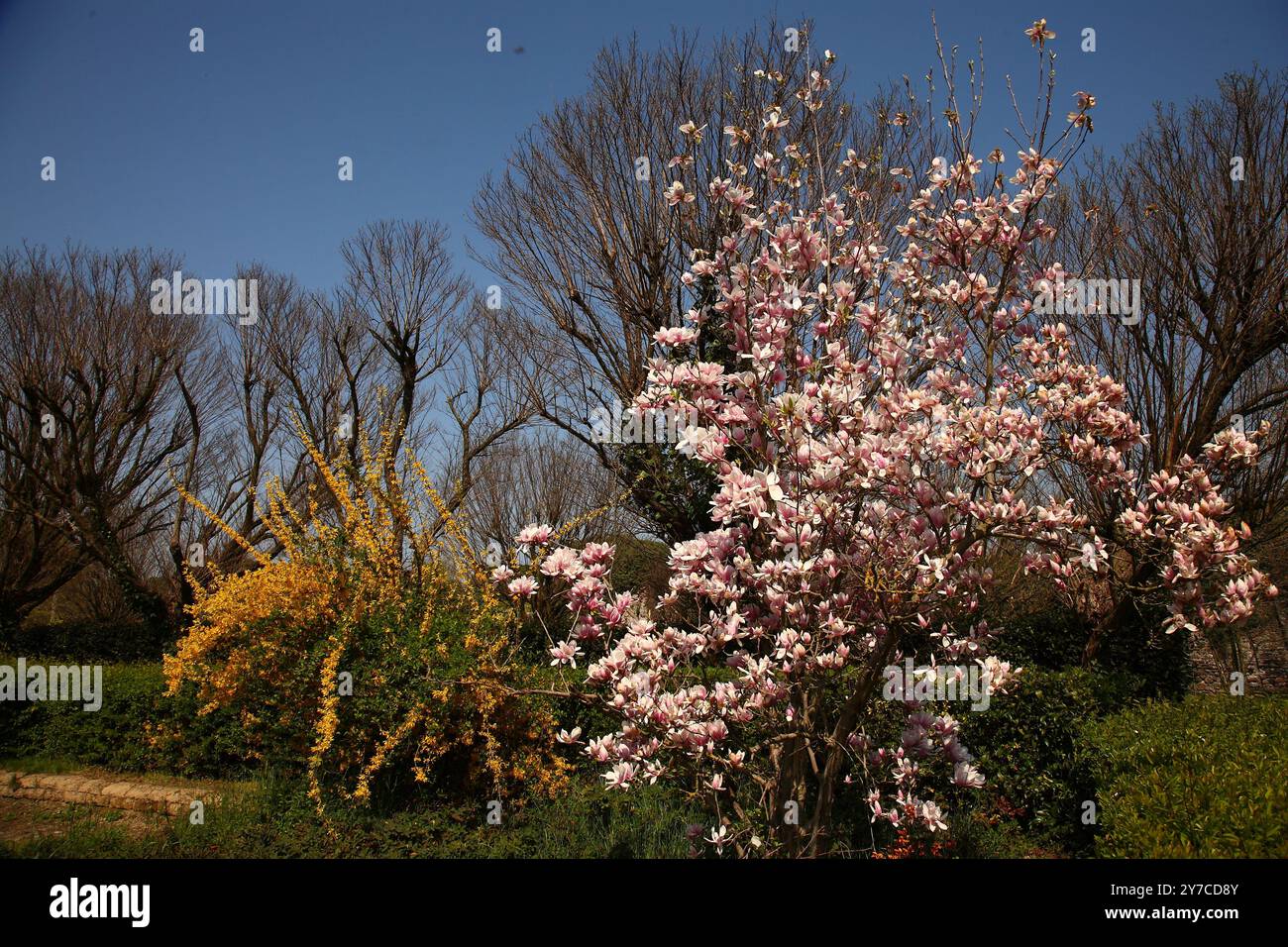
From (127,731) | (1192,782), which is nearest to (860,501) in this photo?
(1192,782)

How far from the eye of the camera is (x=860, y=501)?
142 inches

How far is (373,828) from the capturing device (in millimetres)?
5566

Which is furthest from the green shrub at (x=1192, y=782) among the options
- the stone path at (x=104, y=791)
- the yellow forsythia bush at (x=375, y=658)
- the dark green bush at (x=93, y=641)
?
the dark green bush at (x=93, y=641)

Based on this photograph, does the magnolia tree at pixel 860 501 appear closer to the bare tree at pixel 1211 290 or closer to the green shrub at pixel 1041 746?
the green shrub at pixel 1041 746

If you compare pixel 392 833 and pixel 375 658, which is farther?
pixel 375 658

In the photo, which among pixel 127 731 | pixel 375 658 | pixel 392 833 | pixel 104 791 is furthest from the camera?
pixel 127 731

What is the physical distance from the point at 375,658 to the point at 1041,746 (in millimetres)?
5072

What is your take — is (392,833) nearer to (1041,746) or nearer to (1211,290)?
(1041,746)

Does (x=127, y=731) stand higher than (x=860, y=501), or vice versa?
(x=860, y=501)

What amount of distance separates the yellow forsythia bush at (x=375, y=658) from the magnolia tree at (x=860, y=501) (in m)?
2.32

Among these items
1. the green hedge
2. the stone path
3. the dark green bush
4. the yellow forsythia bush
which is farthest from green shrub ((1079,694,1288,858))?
the dark green bush

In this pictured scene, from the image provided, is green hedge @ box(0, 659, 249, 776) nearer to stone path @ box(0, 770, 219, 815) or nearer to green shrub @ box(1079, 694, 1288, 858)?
stone path @ box(0, 770, 219, 815)
